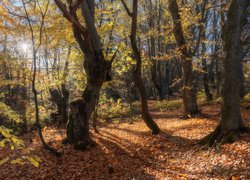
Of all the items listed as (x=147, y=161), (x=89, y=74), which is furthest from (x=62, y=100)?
(x=147, y=161)

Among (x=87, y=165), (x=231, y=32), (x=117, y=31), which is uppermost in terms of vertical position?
(x=117, y=31)

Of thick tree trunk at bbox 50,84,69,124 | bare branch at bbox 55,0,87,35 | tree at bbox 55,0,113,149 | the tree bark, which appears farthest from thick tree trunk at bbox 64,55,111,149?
thick tree trunk at bbox 50,84,69,124

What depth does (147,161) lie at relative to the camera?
7.90 meters

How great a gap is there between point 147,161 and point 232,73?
3.90m

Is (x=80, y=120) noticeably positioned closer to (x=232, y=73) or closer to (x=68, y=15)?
(x=68, y=15)

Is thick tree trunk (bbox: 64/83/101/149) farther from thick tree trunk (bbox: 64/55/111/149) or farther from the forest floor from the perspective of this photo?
the forest floor

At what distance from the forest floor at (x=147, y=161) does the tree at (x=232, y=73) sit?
15.8 inches

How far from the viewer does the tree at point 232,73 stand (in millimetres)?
6812

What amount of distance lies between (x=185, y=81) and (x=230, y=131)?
18.7 feet

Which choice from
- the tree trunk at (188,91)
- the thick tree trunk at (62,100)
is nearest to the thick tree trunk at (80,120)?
the tree trunk at (188,91)

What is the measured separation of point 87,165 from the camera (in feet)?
24.8

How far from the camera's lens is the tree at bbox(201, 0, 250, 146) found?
22.3ft

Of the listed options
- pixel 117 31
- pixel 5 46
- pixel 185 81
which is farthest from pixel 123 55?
pixel 5 46

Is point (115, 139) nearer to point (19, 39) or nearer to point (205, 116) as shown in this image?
point (205, 116)
